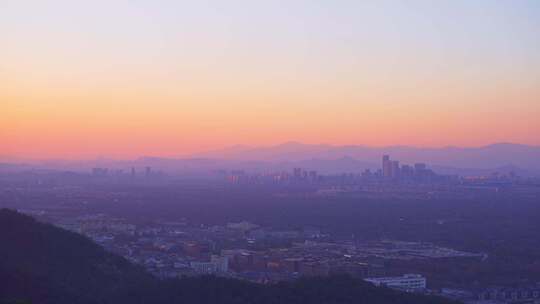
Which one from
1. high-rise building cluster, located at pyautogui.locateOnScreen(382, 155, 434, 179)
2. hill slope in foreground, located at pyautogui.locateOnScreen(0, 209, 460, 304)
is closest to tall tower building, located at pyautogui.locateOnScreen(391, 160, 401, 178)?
high-rise building cluster, located at pyautogui.locateOnScreen(382, 155, 434, 179)

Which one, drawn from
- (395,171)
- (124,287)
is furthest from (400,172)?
(124,287)

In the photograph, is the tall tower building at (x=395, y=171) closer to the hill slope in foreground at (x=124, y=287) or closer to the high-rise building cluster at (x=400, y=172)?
the high-rise building cluster at (x=400, y=172)

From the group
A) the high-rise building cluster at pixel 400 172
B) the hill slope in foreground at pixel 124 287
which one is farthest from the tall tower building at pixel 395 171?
the hill slope in foreground at pixel 124 287

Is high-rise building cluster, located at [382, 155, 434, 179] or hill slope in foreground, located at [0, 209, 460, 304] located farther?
high-rise building cluster, located at [382, 155, 434, 179]

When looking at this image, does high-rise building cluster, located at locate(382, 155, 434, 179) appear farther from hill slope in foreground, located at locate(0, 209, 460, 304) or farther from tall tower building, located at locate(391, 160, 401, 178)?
hill slope in foreground, located at locate(0, 209, 460, 304)

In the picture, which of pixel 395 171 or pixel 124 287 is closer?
pixel 124 287

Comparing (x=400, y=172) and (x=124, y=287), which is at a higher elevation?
(x=400, y=172)

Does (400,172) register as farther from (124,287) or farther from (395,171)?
(124,287)

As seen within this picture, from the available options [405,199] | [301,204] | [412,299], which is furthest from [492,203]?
[412,299]

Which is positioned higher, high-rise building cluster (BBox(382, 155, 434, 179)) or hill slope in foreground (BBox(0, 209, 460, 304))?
high-rise building cluster (BBox(382, 155, 434, 179))
